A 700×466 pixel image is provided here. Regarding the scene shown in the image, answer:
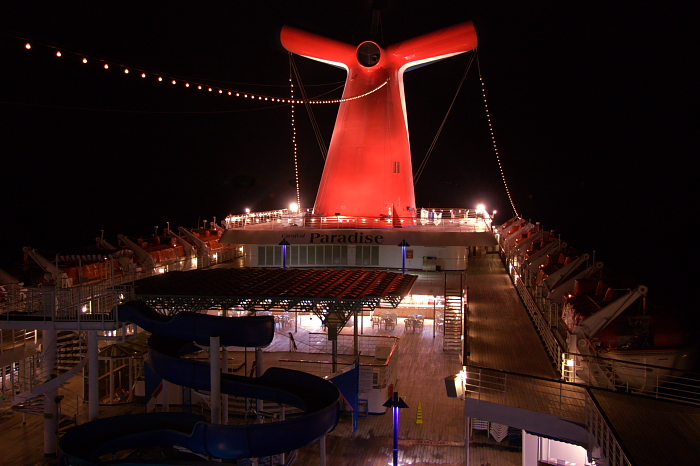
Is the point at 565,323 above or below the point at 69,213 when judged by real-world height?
below

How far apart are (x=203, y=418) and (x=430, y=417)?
5.25 m

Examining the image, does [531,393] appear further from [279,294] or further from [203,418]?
[203,418]

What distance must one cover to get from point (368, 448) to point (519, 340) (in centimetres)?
494

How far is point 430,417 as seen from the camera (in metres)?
11.9

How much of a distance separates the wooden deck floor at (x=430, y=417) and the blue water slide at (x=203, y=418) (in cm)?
248

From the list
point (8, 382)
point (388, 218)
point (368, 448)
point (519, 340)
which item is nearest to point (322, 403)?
point (368, 448)

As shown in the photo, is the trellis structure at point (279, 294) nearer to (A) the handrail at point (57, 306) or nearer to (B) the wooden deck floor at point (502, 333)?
(A) the handrail at point (57, 306)

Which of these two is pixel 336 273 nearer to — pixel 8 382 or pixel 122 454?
pixel 122 454

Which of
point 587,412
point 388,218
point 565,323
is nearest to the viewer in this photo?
point 587,412

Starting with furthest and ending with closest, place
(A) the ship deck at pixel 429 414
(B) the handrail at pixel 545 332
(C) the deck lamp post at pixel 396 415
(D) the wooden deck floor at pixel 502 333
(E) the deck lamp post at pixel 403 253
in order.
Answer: (E) the deck lamp post at pixel 403 253 → (D) the wooden deck floor at pixel 502 333 → (B) the handrail at pixel 545 332 → (A) the ship deck at pixel 429 414 → (C) the deck lamp post at pixel 396 415

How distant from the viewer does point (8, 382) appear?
1360cm

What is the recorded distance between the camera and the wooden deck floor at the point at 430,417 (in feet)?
34.2

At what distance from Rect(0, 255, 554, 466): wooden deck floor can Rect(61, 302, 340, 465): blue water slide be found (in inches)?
97.8

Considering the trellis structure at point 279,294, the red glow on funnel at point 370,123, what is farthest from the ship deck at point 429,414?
the red glow on funnel at point 370,123
